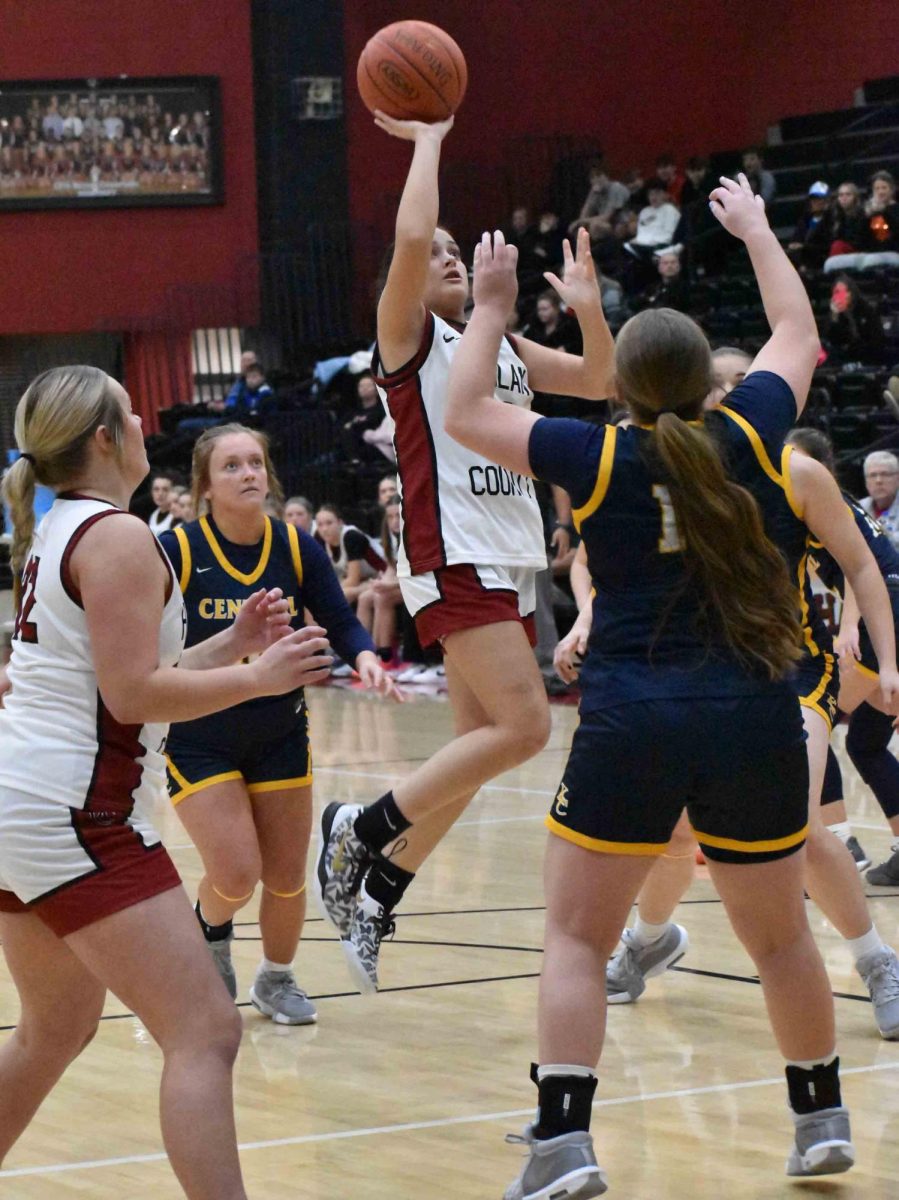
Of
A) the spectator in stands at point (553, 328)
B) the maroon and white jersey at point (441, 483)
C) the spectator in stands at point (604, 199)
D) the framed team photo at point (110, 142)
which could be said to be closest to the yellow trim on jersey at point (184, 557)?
the maroon and white jersey at point (441, 483)

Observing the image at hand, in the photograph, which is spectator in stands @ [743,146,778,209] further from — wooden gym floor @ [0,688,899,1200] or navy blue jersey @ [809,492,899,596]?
wooden gym floor @ [0,688,899,1200]

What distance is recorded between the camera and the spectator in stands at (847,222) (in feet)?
48.3

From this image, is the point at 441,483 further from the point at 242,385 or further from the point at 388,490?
the point at 242,385

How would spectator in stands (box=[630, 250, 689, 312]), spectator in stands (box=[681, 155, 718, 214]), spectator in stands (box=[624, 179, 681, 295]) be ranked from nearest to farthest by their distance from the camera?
spectator in stands (box=[630, 250, 689, 312]) < spectator in stands (box=[624, 179, 681, 295]) < spectator in stands (box=[681, 155, 718, 214])

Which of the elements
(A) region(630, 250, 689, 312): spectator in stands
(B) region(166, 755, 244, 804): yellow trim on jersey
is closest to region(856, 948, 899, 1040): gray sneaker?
(B) region(166, 755, 244, 804): yellow trim on jersey

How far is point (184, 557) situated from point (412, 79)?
142 centimetres

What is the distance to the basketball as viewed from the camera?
4.79 metres

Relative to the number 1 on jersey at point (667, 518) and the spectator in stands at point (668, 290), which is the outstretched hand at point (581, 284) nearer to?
the number 1 on jersey at point (667, 518)

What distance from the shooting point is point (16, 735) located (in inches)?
120

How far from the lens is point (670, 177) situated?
18.6 meters

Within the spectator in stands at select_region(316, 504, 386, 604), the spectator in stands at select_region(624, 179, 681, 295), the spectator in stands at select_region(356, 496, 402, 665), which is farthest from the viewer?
the spectator in stands at select_region(624, 179, 681, 295)

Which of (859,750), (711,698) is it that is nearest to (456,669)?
(711,698)

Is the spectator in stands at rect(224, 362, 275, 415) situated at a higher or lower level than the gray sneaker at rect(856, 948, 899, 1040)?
higher

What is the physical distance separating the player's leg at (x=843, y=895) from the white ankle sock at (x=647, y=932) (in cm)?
55
